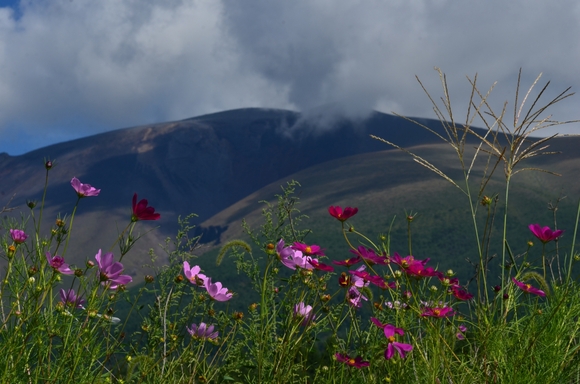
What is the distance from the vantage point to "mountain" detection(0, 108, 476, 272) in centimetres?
12556

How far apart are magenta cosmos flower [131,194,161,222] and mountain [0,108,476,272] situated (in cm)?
11577

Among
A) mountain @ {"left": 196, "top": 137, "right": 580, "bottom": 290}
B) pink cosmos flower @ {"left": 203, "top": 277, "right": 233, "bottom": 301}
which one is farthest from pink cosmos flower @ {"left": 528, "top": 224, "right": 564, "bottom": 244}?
mountain @ {"left": 196, "top": 137, "right": 580, "bottom": 290}

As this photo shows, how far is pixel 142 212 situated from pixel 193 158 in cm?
13938

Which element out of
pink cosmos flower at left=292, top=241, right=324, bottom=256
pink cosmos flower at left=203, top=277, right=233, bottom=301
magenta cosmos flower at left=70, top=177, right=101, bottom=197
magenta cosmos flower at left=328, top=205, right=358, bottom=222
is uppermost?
magenta cosmos flower at left=70, top=177, right=101, bottom=197

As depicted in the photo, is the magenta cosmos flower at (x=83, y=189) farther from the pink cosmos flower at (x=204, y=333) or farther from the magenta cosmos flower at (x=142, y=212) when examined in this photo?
the pink cosmos flower at (x=204, y=333)

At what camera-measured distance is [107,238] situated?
104 meters

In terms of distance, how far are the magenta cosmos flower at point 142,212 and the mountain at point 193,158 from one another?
4558 inches

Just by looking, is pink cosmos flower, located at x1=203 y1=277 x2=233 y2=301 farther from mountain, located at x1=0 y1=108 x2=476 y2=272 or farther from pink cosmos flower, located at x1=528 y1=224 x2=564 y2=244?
mountain, located at x1=0 y1=108 x2=476 y2=272

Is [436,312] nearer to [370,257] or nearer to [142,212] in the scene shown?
[370,257]

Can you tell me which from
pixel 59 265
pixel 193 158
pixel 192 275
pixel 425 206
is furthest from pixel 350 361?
pixel 193 158

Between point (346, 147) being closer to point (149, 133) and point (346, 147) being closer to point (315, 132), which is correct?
point (315, 132)

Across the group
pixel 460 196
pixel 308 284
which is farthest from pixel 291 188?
pixel 460 196

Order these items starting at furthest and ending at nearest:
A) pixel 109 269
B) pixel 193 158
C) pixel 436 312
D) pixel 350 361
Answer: pixel 193 158 < pixel 350 361 < pixel 436 312 < pixel 109 269

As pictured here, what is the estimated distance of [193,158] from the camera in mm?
139000
